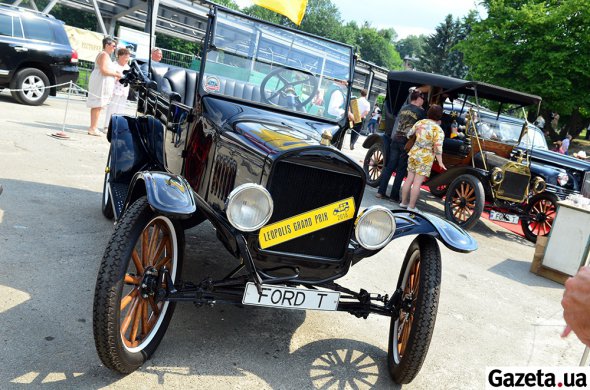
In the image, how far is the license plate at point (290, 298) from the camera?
2.91m

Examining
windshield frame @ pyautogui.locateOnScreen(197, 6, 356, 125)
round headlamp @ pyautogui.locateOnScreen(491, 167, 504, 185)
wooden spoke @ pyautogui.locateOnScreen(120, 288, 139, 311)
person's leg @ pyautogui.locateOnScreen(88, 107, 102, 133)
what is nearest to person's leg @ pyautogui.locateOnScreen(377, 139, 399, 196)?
round headlamp @ pyautogui.locateOnScreen(491, 167, 504, 185)

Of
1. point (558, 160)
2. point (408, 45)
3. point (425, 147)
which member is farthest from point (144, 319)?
point (408, 45)

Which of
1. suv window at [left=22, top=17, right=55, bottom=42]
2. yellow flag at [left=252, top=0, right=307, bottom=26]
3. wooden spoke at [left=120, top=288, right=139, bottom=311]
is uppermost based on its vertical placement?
yellow flag at [left=252, top=0, right=307, bottom=26]

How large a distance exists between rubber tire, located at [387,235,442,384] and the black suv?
9925mm

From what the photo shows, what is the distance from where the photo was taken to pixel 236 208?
9.44 feet

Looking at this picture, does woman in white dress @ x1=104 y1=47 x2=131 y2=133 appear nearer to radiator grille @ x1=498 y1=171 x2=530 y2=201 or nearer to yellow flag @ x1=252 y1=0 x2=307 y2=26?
yellow flag @ x1=252 y1=0 x2=307 y2=26

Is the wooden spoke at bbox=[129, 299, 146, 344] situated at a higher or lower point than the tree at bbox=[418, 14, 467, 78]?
lower

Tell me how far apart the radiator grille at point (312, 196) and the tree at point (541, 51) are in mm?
23920

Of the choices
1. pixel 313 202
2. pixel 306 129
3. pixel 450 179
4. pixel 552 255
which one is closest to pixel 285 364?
pixel 313 202

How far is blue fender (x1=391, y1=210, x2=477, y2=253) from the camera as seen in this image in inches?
132

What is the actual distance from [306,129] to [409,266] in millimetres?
1222

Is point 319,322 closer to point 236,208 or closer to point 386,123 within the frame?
point 236,208

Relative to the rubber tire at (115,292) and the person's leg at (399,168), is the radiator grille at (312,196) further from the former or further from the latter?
the person's leg at (399,168)

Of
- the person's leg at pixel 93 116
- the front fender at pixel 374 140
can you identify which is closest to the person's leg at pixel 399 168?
the front fender at pixel 374 140
